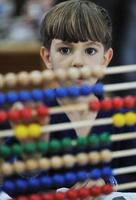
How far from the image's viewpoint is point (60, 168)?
89 centimetres

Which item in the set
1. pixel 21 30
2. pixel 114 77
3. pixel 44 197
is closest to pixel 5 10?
pixel 21 30

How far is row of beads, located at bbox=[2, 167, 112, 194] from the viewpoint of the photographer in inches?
31.9

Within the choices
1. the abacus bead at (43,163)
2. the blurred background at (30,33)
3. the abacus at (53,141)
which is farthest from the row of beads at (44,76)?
the blurred background at (30,33)

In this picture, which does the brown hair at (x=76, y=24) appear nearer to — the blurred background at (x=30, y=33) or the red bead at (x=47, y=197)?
the red bead at (x=47, y=197)

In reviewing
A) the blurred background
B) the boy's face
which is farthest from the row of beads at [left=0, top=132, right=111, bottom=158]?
the blurred background

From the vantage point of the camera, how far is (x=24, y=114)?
2.56 ft

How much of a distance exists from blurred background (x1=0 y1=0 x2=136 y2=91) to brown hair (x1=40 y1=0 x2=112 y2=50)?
1.24m

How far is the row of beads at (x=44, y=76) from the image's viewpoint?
783mm

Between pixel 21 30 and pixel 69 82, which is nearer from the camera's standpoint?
pixel 69 82

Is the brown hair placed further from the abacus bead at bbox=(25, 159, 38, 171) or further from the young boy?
the abacus bead at bbox=(25, 159, 38, 171)

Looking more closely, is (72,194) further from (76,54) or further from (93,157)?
(76,54)

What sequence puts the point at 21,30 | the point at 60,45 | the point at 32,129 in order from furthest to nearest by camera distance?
the point at 21,30 → the point at 60,45 → the point at 32,129

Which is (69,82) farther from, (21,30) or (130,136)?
(21,30)

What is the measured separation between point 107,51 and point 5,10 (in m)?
1.70
